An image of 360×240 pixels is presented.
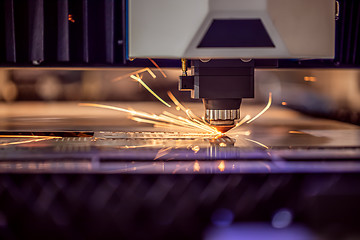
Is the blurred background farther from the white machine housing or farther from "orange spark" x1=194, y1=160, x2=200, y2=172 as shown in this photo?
"orange spark" x1=194, y1=160, x2=200, y2=172

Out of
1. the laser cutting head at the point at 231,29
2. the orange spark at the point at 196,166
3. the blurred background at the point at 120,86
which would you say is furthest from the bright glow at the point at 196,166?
the blurred background at the point at 120,86

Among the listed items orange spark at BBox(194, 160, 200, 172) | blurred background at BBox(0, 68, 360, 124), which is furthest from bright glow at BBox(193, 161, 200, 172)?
blurred background at BBox(0, 68, 360, 124)

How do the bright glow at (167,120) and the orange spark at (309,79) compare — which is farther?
the orange spark at (309,79)

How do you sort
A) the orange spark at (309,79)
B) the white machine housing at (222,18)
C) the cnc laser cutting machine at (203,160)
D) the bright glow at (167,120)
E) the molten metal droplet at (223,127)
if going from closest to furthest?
the cnc laser cutting machine at (203,160)
the white machine housing at (222,18)
the molten metal droplet at (223,127)
the bright glow at (167,120)
the orange spark at (309,79)

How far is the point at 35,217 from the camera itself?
0.67 meters

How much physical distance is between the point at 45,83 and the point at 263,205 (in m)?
1.21

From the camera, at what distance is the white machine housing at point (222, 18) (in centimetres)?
78

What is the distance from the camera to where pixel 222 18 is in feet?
2.57

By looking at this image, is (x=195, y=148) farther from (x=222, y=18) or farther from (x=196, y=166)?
(x=222, y=18)

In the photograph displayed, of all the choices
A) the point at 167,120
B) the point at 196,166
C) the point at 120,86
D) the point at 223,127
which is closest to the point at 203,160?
the point at 196,166

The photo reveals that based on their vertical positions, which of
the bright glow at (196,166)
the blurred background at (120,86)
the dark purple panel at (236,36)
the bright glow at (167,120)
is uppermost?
the dark purple panel at (236,36)

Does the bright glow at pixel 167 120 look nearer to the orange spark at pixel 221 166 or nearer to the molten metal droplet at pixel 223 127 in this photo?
the molten metal droplet at pixel 223 127

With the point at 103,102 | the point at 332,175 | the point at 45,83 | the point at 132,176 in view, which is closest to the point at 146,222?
the point at 132,176

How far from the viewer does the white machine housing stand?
778 mm
